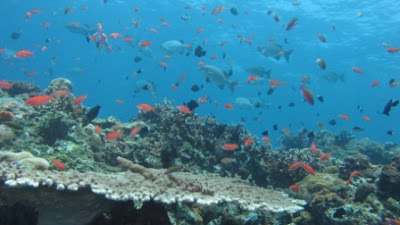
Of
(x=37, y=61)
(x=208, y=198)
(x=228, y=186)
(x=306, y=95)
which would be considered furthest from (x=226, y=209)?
(x=37, y=61)

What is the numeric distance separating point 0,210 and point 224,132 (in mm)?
7708

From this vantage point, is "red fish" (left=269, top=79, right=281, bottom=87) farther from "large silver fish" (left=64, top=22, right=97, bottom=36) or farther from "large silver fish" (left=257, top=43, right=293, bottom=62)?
"large silver fish" (left=64, top=22, right=97, bottom=36)

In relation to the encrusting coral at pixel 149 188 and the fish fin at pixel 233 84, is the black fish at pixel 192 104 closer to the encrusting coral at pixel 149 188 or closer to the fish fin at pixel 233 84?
the fish fin at pixel 233 84

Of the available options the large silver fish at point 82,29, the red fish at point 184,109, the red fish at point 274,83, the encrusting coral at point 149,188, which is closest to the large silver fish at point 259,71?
the red fish at point 274,83

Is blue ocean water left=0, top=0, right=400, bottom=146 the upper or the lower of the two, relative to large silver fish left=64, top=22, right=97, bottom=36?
upper

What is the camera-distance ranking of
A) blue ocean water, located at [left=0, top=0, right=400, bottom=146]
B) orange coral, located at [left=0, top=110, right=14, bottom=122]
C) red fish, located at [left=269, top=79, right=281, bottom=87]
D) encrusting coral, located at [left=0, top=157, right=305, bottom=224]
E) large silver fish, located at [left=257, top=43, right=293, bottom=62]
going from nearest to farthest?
encrusting coral, located at [left=0, top=157, right=305, bottom=224], orange coral, located at [left=0, top=110, right=14, bottom=122], red fish, located at [left=269, top=79, right=281, bottom=87], large silver fish, located at [left=257, top=43, right=293, bottom=62], blue ocean water, located at [left=0, top=0, right=400, bottom=146]

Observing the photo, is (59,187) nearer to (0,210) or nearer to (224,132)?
(0,210)

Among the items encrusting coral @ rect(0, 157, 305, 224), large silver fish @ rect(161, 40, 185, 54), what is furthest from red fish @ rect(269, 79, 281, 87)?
encrusting coral @ rect(0, 157, 305, 224)

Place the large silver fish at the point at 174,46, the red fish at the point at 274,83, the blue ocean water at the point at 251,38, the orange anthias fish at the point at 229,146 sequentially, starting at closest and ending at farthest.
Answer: the orange anthias fish at the point at 229,146 → the red fish at the point at 274,83 → the large silver fish at the point at 174,46 → the blue ocean water at the point at 251,38

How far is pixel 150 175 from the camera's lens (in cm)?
544

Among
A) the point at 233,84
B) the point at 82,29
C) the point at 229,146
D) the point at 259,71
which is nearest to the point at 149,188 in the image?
the point at 229,146

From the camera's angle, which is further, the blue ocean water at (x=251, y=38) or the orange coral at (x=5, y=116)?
the blue ocean water at (x=251, y=38)

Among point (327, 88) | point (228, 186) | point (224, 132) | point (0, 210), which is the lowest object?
point (0, 210)

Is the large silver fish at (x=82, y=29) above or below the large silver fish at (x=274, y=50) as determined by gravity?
below
